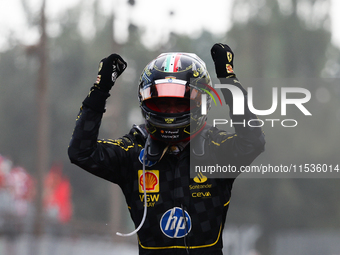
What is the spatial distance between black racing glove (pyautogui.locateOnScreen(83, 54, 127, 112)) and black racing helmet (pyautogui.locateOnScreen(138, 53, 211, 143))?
10.3 inches

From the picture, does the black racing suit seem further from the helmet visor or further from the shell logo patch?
the helmet visor

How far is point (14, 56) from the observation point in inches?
892

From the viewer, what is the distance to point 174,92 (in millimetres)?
2736

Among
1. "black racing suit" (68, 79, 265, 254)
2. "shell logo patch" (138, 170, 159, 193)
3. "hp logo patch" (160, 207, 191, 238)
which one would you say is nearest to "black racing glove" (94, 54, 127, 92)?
"black racing suit" (68, 79, 265, 254)

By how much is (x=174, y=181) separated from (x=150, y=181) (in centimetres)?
17

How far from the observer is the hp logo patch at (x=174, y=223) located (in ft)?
8.68

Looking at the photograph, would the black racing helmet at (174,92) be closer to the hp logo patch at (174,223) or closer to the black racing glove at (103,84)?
the black racing glove at (103,84)

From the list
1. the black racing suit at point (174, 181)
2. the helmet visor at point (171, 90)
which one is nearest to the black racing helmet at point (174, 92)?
the helmet visor at point (171, 90)

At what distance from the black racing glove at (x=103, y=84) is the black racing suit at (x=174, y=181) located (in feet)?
0.15

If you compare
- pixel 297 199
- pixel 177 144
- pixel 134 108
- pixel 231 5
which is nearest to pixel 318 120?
pixel 297 199

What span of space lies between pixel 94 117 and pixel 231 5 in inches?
828

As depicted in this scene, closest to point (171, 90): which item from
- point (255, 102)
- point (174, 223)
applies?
point (174, 223)

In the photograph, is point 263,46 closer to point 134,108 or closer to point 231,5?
point 231,5

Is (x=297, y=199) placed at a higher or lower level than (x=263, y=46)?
lower
